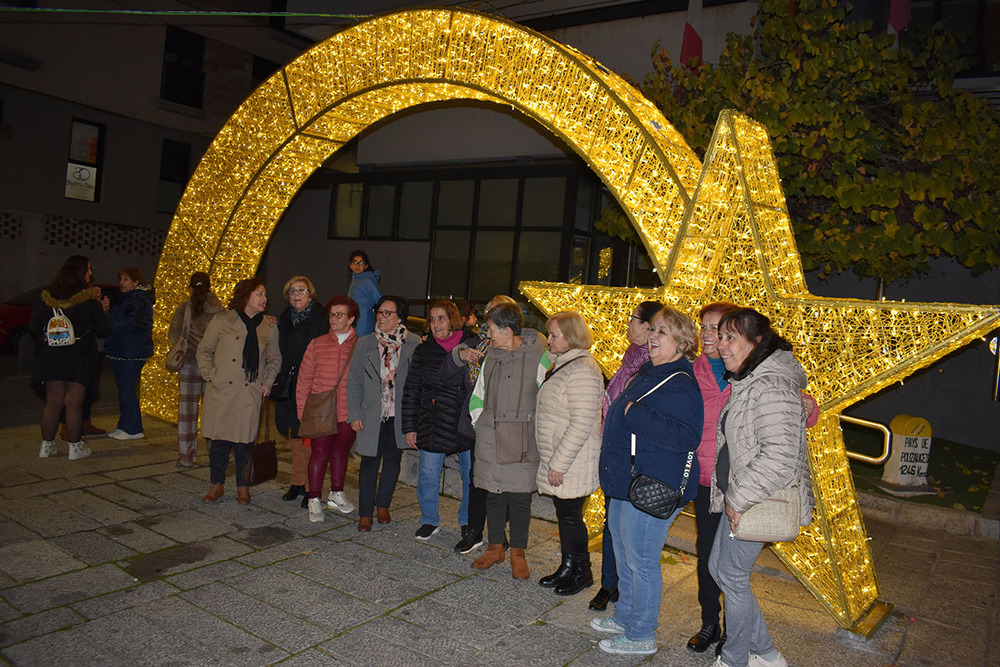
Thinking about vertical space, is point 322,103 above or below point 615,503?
above

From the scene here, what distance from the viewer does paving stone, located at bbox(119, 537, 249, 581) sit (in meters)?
4.71

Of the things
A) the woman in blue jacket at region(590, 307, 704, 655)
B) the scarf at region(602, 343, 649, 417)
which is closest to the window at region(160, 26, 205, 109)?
the scarf at region(602, 343, 649, 417)

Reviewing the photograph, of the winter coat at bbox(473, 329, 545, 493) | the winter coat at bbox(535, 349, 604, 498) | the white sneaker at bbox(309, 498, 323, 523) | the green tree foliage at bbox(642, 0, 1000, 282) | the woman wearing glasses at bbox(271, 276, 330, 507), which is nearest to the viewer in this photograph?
the winter coat at bbox(535, 349, 604, 498)

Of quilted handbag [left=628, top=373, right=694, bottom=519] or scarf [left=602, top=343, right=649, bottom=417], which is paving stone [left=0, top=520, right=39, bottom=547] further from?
quilted handbag [left=628, top=373, right=694, bottom=519]

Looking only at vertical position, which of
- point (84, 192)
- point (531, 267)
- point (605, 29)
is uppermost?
point (605, 29)

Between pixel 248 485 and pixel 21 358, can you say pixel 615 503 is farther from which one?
pixel 21 358

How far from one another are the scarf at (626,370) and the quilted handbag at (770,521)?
1.16 metres

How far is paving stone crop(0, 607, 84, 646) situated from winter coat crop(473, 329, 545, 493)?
8.08 ft

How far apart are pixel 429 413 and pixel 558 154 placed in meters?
10.0

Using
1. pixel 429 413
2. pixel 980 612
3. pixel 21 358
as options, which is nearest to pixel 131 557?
pixel 429 413

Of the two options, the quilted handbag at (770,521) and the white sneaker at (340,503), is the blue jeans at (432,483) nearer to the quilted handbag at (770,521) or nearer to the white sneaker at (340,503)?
the white sneaker at (340,503)

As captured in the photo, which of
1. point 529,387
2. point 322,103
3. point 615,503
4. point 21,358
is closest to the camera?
point 615,503

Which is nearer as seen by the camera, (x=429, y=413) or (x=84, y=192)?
(x=429, y=413)

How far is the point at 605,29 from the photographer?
1287 centimetres
